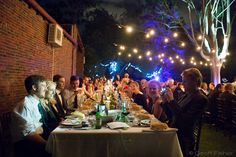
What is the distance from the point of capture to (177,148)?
3.24 metres

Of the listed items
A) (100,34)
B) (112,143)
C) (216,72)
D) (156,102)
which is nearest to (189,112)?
(112,143)

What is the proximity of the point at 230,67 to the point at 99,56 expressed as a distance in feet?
39.4

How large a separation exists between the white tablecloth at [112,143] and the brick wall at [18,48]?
7.41 feet

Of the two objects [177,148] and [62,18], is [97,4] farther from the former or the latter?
[177,148]

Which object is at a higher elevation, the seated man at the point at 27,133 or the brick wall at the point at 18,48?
the brick wall at the point at 18,48

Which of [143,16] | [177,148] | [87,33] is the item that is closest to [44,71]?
[177,148]

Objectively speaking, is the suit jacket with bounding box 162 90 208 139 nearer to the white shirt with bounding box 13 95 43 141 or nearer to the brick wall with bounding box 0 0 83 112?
the white shirt with bounding box 13 95 43 141

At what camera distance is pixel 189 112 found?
3.68m

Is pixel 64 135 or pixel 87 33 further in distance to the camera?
pixel 87 33

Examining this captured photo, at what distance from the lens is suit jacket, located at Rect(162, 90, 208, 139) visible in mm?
3667

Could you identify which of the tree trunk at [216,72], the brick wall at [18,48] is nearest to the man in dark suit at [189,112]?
the brick wall at [18,48]

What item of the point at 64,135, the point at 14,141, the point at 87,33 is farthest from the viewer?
the point at 87,33

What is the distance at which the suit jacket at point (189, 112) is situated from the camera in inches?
144

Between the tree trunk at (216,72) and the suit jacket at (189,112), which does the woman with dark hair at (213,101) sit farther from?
the tree trunk at (216,72)
